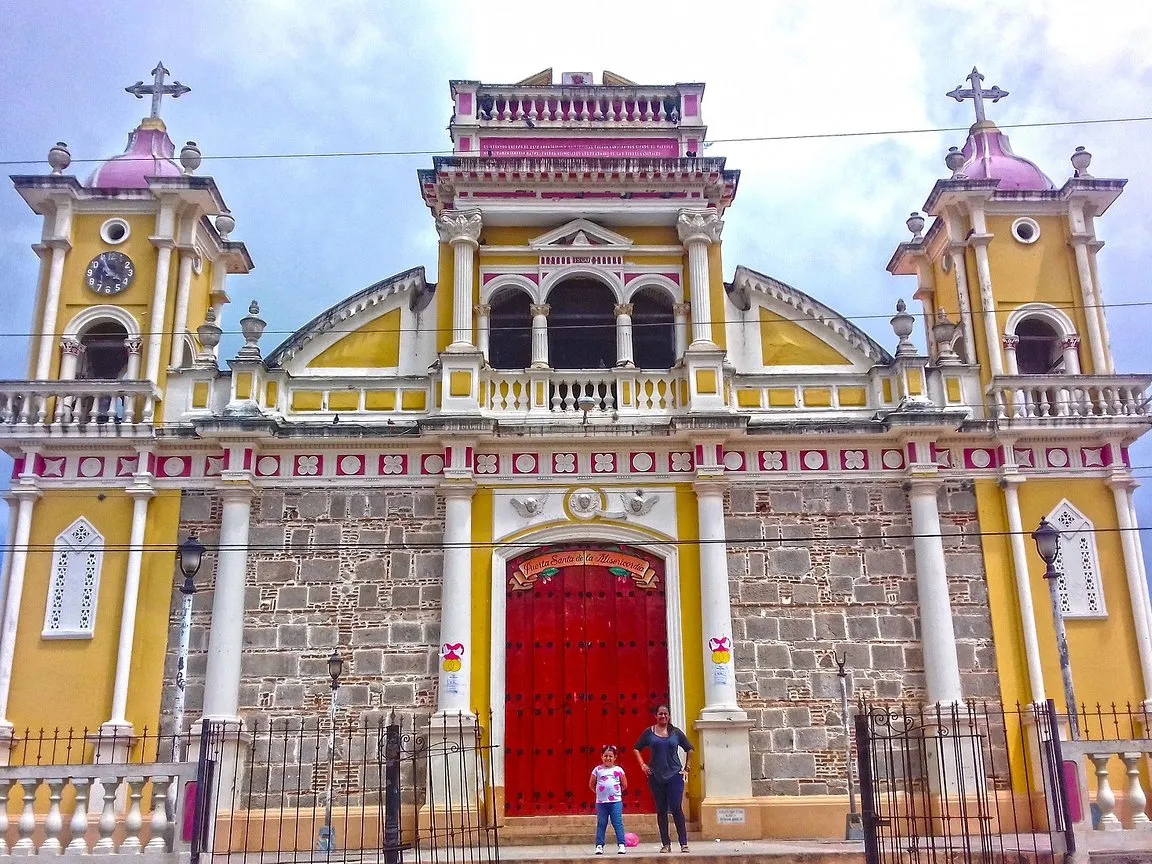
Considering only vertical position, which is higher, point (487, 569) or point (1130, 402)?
point (1130, 402)

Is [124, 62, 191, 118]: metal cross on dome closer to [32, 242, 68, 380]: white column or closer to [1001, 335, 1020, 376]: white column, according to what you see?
[32, 242, 68, 380]: white column

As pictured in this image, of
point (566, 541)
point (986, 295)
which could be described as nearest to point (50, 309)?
point (566, 541)

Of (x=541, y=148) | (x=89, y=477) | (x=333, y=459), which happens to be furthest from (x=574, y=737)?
(x=541, y=148)

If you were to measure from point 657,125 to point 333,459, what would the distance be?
7639mm

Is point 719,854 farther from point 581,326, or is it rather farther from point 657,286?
point 657,286

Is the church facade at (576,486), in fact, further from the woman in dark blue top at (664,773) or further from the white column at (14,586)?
the woman in dark blue top at (664,773)

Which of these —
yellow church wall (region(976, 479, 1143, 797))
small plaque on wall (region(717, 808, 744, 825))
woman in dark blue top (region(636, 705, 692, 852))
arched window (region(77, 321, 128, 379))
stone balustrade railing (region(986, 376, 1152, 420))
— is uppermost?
arched window (region(77, 321, 128, 379))

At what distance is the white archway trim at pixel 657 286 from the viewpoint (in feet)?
56.4

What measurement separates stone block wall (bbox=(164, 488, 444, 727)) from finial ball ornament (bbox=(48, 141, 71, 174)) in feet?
18.8

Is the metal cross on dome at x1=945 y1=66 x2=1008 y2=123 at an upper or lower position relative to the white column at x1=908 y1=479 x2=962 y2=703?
upper

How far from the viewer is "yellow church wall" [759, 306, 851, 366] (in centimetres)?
1714

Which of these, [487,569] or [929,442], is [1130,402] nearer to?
[929,442]

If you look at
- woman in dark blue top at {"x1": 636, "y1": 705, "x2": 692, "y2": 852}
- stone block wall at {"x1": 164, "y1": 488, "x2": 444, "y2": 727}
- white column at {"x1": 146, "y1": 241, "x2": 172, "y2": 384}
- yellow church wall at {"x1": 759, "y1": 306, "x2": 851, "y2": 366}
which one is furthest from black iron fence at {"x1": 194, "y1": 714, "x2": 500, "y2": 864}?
yellow church wall at {"x1": 759, "y1": 306, "x2": 851, "y2": 366}

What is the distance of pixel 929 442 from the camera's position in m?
16.0
